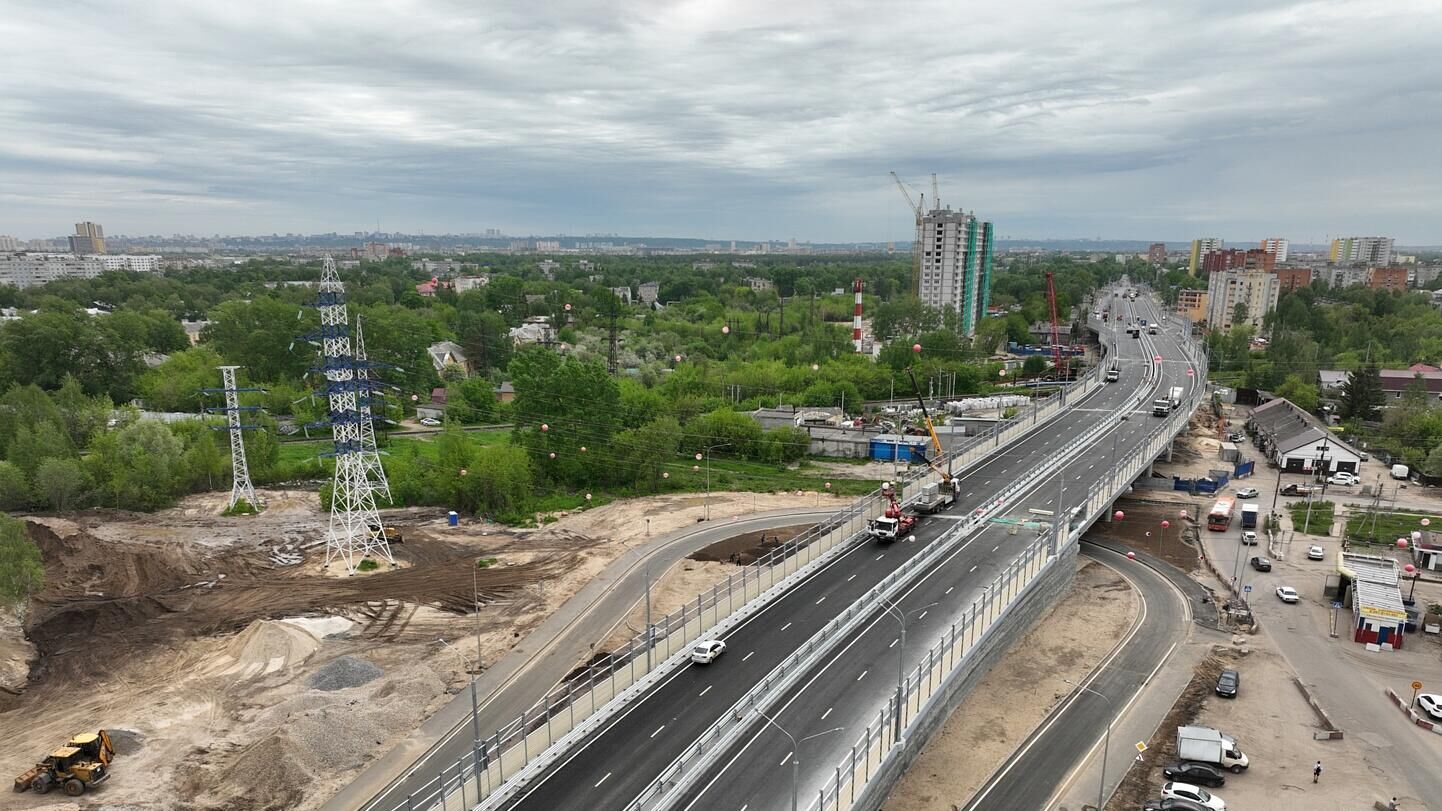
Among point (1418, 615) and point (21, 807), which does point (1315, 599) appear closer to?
point (1418, 615)

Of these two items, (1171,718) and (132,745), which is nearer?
(132,745)

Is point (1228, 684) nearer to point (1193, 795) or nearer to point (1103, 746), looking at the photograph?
point (1103, 746)

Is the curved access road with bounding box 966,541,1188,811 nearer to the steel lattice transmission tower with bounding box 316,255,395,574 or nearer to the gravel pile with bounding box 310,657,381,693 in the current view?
the gravel pile with bounding box 310,657,381,693

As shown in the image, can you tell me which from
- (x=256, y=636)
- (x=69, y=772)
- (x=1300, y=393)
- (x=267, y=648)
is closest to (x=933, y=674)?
(x=69, y=772)

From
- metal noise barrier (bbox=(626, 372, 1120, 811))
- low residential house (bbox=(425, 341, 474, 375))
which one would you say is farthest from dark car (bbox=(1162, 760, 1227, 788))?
low residential house (bbox=(425, 341, 474, 375))

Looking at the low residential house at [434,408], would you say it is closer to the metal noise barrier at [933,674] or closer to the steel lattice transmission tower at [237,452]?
the steel lattice transmission tower at [237,452]

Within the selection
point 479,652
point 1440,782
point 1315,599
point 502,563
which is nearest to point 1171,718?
point 1440,782
